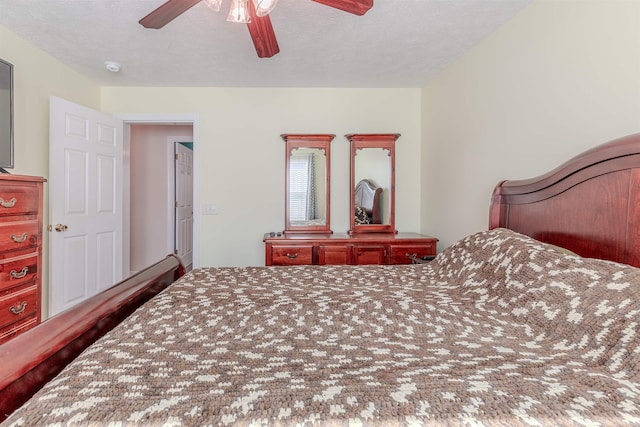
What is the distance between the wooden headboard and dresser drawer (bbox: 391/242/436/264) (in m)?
1.23

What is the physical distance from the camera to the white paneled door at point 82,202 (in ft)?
8.34

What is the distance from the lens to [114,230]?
3133mm

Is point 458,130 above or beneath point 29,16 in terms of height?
beneath

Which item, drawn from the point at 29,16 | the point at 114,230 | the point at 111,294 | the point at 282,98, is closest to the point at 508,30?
the point at 282,98

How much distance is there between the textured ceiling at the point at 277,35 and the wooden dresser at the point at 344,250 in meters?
1.51

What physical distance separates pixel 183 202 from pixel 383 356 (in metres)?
4.60

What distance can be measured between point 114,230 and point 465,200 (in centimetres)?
327

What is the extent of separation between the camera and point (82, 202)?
9.08ft

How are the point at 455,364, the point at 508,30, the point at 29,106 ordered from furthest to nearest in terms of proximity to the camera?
the point at 29,106, the point at 508,30, the point at 455,364

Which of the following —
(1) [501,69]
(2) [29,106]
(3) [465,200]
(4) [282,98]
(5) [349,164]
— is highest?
(4) [282,98]

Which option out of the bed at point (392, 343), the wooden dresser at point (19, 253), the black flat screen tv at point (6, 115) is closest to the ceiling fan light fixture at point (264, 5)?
the bed at point (392, 343)

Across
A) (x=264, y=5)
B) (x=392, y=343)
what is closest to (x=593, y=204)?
(x=392, y=343)

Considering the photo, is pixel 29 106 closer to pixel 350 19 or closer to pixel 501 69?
pixel 350 19

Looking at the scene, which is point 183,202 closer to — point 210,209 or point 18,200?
point 210,209
